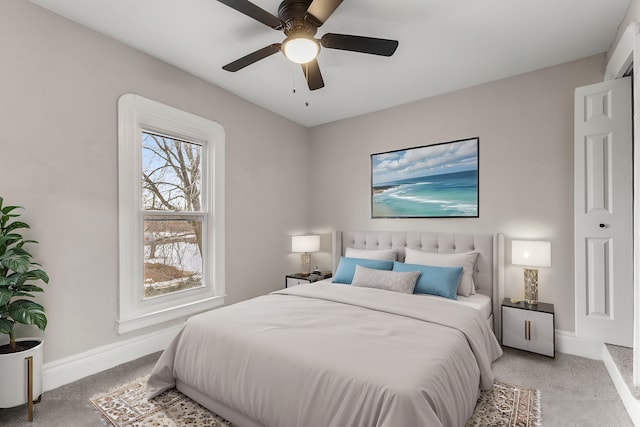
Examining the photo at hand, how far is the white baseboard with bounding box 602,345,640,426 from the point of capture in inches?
73.7

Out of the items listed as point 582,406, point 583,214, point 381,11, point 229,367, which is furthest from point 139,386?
point 583,214

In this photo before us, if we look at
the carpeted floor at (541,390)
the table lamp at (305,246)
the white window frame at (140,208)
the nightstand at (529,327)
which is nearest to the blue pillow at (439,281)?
the nightstand at (529,327)

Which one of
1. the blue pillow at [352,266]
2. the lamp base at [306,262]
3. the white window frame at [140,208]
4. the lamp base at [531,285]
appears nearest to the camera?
the white window frame at [140,208]

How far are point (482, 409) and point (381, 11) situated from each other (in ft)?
A: 9.29

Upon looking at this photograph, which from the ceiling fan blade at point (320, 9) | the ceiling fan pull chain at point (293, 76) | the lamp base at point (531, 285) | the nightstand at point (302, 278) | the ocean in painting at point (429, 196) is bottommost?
the nightstand at point (302, 278)

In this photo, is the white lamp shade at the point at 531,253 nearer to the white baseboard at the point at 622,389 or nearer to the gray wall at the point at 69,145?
the white baseboard at the point at 622,389

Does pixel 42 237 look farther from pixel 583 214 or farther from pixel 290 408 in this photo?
pixel 583 214

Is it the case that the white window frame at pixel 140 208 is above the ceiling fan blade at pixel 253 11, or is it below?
below

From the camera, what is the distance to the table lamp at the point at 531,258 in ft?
9.44

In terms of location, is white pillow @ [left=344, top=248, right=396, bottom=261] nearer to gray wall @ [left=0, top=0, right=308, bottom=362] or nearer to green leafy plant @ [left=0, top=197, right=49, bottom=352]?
gray wall @ [left=0, top=0, right=308, bottom=362]

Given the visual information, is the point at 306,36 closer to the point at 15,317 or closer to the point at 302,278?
the point at 15,317

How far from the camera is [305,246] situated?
4.30 meters

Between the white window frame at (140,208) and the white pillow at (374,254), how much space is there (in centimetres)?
159

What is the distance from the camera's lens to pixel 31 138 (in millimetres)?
2260
